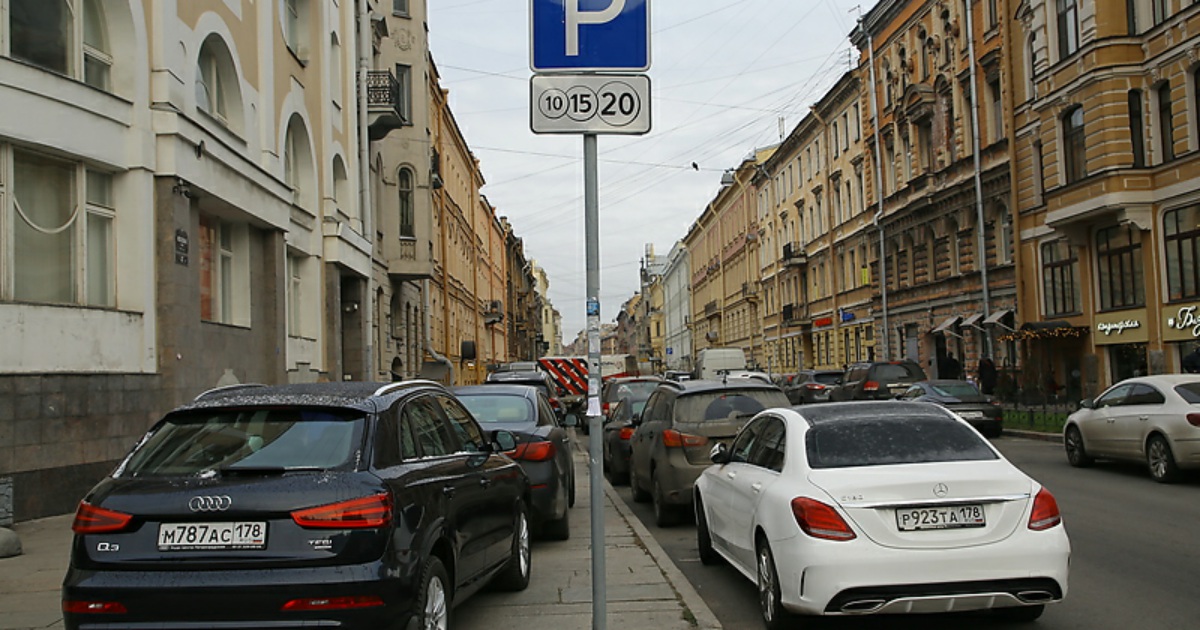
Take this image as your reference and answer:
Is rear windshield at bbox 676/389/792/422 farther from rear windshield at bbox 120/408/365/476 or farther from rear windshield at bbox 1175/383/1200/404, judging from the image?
rear windshield at bbox 120/408/365/476

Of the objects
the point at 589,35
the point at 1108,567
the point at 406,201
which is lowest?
the point at 1108,567

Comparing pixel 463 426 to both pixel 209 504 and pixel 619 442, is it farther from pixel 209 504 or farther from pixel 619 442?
pixel 619 442

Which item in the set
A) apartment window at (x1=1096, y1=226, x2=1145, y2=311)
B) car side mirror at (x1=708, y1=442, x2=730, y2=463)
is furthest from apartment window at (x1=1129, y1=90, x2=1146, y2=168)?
car side mirror at (x1=708, y1=442, x2=730, y2=463)

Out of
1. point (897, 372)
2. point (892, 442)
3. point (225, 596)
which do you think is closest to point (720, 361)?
point (897, 372)

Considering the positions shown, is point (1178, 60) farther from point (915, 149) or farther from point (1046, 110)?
point (915, 149)

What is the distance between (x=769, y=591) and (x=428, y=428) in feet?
7.88

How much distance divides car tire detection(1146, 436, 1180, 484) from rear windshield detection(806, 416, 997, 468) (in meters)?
8.46

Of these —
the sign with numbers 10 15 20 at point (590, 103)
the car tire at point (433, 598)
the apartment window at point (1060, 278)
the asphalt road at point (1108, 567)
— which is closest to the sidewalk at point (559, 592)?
the asphalt road at point (1108, 567)

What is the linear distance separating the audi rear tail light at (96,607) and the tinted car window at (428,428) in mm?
1751

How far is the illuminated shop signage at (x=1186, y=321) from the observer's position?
23.8 meters

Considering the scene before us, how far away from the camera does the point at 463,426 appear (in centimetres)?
718

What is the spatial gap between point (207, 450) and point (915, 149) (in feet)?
130

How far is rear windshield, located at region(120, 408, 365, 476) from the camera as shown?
16.5 feet

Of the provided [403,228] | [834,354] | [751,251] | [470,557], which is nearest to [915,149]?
[834,354]
